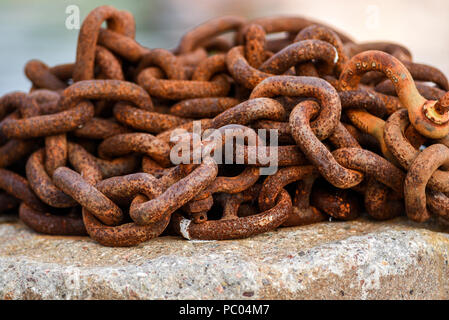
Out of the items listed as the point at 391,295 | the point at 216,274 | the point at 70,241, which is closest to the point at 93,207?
the point at 70,241

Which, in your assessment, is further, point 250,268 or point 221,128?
point 221,128

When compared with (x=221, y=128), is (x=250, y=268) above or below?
below

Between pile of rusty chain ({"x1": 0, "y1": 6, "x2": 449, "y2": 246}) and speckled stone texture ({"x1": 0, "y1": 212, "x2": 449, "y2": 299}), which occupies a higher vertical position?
pile of rusty chain ({"x1": 0, "y1": 6, "x2": 449, "y2": 246})

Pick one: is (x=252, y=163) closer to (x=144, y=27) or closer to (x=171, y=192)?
(x=171, y=192)

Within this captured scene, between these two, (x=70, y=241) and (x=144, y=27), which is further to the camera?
(x=144, y=27)

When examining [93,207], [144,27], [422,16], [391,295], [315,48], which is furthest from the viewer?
[144,27]
